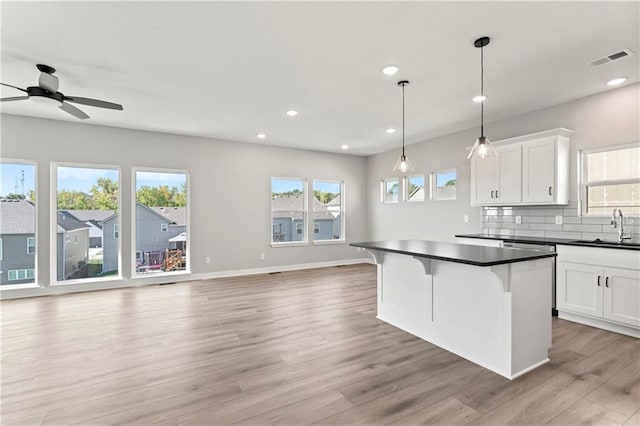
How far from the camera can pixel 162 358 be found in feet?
9.27

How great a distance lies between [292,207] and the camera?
291 inches

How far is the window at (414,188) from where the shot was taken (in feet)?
22.0

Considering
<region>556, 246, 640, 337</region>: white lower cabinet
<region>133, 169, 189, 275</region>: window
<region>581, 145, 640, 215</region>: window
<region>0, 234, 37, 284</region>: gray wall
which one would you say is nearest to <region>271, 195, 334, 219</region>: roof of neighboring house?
<region>133, 169, 189, 275</region>: window

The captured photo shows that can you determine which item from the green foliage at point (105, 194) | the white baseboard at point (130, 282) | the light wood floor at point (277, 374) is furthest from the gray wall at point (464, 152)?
the green foliage at point (105, 194)

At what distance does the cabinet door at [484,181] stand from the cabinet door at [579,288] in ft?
4.68

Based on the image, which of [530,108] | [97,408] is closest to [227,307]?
[97,408]

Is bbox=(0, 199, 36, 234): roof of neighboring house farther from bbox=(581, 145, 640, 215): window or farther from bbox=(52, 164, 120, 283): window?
bbox=(581, 145, 640, 215): window

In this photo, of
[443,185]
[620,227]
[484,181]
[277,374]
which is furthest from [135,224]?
[620,227]

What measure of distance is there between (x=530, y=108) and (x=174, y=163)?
6101 mm

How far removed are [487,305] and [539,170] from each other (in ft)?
8.69

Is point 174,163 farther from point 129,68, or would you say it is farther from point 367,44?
point 367,44

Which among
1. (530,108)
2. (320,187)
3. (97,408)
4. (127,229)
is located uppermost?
(530,108)

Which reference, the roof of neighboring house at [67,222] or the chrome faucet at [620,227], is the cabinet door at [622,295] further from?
the roof of neighboring house at [67,222]

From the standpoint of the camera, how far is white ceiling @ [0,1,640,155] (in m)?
2.38
